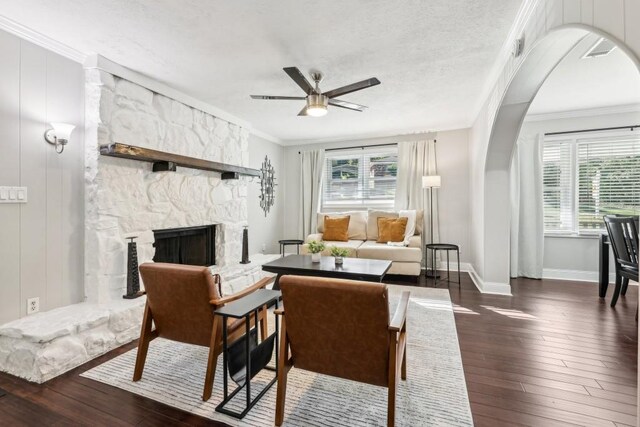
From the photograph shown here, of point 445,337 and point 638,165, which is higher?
point 638,165

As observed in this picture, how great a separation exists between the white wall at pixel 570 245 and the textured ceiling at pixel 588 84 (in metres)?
0.20

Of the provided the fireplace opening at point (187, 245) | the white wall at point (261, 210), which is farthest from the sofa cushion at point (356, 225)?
the fireplace opening at point (187, 245)

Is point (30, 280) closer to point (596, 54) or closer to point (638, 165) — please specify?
point (596, 54)

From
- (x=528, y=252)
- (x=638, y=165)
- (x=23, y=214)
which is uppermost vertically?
(x=638, y=165)

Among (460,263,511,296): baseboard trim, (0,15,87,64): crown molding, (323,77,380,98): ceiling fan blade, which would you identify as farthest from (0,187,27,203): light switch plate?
(460,263,511,296): baseboard trim

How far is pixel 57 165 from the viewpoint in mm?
2586

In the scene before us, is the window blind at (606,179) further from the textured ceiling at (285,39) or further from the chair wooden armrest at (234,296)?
the chair wooden armrest at (234,296)

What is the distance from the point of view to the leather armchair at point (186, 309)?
176cm

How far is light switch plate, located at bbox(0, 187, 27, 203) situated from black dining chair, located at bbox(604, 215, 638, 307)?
5516 mm

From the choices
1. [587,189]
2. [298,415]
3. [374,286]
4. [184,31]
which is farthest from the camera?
[587,189]

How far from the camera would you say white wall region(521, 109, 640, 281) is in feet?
14.5

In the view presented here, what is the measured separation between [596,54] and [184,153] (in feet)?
14.4

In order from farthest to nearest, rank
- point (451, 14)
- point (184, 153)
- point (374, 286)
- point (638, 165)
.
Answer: point (638, 165)
point (184, 153)
point (451, 14)
point (374, 286)

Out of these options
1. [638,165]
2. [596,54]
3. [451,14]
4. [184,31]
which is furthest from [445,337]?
[638,165]
